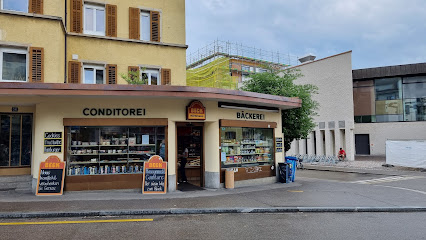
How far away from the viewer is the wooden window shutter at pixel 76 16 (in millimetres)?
14141

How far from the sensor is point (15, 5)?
12.3m

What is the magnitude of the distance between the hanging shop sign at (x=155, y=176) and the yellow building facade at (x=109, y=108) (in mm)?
325

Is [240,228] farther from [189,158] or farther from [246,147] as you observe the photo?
[189,158]

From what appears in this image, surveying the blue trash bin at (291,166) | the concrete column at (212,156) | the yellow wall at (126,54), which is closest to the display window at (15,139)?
the yellow wall at (126,54)

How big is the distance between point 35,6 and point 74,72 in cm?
300

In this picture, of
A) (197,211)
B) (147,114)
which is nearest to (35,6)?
(147,114)

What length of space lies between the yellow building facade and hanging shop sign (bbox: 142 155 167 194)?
1.07ft

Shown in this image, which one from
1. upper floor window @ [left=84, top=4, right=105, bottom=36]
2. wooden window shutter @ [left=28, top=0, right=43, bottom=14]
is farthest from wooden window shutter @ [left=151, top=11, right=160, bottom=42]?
wooden window shutter @ [left=28, top=0, right=43, bottom=14]

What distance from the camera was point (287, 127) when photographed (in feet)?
58.1

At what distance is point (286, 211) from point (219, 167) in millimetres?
3988

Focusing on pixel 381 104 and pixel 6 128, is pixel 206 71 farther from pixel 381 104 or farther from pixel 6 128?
pixel 6 128

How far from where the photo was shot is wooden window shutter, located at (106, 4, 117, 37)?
14789 millimetres

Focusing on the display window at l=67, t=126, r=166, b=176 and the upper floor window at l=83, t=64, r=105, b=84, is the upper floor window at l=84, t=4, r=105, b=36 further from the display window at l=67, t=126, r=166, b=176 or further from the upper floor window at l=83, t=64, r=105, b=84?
the display window at l=67, t=126, r=166, b=176

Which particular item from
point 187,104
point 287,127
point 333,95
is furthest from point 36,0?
point 333,95
